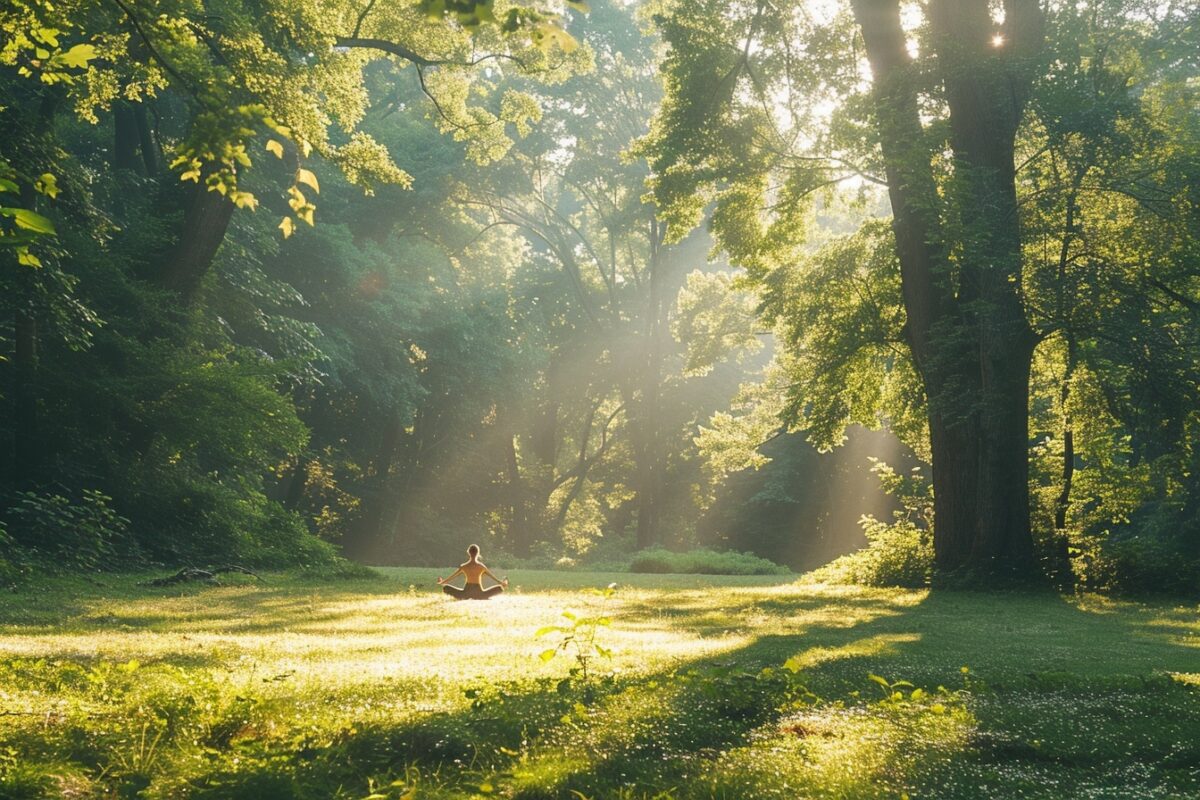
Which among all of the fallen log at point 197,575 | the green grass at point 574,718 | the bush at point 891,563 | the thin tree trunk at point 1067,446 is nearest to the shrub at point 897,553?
the bush at point 891,563

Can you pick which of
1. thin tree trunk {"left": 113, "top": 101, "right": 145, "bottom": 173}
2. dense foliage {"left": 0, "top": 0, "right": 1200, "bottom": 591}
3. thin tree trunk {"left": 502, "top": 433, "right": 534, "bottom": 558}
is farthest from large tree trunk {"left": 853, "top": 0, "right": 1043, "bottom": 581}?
thin tree trunk {"left": 502, "top": 433, "right": 534, "bottom": 558}

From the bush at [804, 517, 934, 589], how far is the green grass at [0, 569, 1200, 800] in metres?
9.41

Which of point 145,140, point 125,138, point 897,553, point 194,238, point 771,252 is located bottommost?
point 897,553

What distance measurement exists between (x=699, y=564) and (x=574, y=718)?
29.2 meters

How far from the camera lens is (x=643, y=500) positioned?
44.5 metres

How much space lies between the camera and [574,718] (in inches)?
219

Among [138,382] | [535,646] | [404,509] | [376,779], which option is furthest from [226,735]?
[404,509]

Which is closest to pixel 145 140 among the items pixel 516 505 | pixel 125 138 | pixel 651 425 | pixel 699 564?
pixel 125 138

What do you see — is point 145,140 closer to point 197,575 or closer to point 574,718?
point 197,575

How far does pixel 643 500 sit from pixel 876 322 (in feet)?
80.0

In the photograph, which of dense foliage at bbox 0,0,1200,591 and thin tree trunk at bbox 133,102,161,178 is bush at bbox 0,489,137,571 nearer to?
dense foliage at bbox 0,0,1200,591

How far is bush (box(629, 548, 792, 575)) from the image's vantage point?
34.1 metres

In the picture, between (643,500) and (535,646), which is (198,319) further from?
(643,500)

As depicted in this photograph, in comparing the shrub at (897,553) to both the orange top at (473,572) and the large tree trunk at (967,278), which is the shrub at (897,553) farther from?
the orange top at (473,572)
